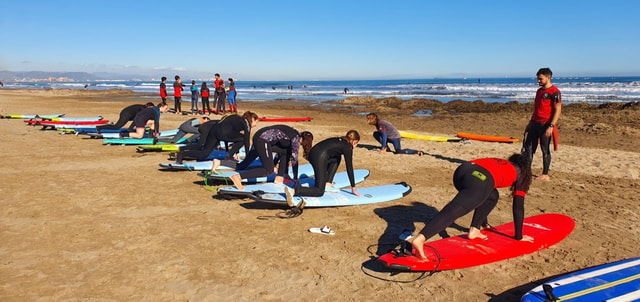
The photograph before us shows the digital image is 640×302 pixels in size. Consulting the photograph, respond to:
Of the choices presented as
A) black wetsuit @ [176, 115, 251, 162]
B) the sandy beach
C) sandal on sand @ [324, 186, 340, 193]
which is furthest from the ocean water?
black wetsuit @ [176, 115, 251, 162]

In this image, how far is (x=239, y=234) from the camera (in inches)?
220

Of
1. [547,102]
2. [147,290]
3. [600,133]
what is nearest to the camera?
[147,290]

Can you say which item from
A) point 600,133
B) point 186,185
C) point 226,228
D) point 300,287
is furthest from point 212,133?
point 600,133

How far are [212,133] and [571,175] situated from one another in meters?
7.60

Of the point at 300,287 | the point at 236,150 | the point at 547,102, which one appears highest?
the point at 547,102

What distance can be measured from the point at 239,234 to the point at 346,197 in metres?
1.95

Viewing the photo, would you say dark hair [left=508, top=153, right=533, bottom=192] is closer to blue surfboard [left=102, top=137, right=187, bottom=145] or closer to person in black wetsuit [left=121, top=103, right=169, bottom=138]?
blue surfboard [left=102, top=137, right=187, bottom=145]

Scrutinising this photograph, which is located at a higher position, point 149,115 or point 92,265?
point 149,115

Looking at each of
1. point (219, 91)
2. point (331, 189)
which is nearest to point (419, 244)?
point (331, 189)

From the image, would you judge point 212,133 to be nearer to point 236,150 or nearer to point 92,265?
point 236,150

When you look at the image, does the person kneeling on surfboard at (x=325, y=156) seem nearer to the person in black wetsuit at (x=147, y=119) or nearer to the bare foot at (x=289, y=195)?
the bare foot at (x=289, y=195)

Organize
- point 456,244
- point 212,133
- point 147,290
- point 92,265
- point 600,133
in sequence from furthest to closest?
1. point 600,133
2. point 212,133
3. point 456,244
4. point 92,265
5. point 147,290

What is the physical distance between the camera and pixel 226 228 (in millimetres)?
5812

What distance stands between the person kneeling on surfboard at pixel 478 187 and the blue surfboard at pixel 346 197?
2.31 meters
